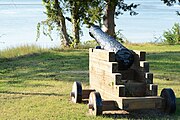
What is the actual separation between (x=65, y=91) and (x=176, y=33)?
17.1m

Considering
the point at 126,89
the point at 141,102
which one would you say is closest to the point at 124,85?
the point at 126,89

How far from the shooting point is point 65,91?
8.82 meters

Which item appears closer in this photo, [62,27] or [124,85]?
[124,85]

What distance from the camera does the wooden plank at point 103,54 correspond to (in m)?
6.78

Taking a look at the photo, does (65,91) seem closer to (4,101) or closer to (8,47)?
(4,101)

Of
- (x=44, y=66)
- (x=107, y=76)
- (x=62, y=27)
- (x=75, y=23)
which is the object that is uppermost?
(x=75, y=23)

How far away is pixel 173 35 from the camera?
82.6 feet

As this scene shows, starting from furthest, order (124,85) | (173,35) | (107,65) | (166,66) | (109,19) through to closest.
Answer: (173,35) < (109,19) < (166,66) < (107,65) < (124,85)

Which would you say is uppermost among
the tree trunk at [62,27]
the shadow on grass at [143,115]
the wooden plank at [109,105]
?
the tree trunk at [62,27]

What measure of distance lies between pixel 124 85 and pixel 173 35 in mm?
19012

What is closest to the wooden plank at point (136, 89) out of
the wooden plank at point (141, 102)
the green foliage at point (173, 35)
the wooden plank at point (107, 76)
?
the wooden plank at point (107, 76)

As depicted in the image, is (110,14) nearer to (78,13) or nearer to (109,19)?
(109,19)

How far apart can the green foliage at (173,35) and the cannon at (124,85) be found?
58.0 ft

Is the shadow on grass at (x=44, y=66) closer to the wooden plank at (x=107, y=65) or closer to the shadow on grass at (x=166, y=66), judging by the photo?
the shadow on grass at (x=166, y=66)
